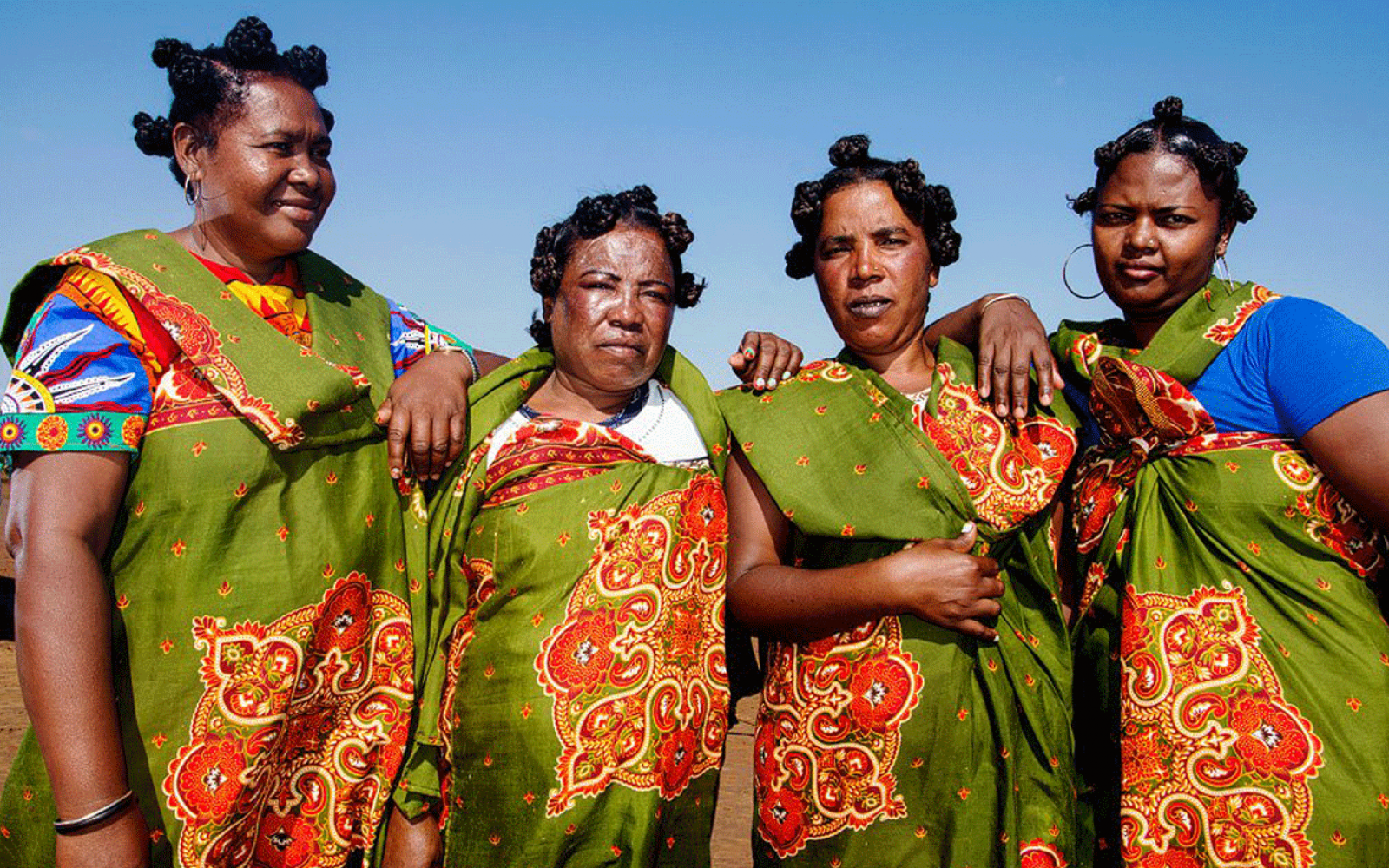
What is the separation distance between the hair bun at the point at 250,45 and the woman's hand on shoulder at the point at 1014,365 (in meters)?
2.17

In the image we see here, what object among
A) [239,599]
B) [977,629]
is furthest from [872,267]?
[239,599]

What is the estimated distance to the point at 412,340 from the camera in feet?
10.9

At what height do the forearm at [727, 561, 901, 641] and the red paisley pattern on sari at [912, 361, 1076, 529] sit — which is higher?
the red paisley pattern on sari at [912, 361, 1076, 529]

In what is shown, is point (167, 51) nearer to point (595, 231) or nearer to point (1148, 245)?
point (595, 231)

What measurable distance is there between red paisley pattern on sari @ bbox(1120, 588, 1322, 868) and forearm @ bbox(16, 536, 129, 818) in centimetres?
258

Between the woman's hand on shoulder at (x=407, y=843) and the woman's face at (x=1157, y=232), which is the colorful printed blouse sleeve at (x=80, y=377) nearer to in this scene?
the woman's hand on shoulder at (x=407, y=843)

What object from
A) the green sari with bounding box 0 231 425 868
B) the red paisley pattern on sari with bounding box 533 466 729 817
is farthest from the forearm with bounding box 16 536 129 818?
the red paisley pattern on sari with bounding box 533 466 729 817

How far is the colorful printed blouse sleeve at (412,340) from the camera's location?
10.8ft

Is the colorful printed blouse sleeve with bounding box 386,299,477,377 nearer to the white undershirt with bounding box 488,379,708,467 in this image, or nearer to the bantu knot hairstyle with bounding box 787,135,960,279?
the white undershirt with bounding box 488,379,708,467

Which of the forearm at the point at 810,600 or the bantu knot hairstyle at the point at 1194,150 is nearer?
the forearm at the point at 810,600

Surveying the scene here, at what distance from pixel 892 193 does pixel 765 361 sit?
67 centimetres

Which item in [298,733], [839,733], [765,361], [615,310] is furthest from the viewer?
[765,361]

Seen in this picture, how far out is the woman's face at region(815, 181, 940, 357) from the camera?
3.31m

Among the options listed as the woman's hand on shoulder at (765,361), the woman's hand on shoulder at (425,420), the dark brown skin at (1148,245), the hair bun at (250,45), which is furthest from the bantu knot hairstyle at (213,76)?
the dark brown skin at (1148,245)
